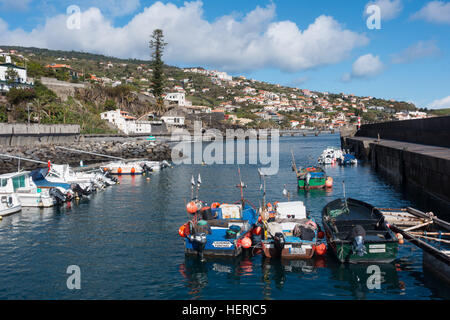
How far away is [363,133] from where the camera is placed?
8825 centimetres

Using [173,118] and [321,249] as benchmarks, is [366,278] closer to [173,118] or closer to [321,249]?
[321,249]

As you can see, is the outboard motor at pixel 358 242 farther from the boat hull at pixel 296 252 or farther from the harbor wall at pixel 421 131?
the harbor wall at pixel 421 131

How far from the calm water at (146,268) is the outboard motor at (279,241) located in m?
0.66

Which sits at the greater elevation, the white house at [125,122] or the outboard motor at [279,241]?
the white house at [125,122]

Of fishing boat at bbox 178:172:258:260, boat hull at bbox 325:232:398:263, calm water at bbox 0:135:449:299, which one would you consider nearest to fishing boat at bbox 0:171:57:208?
calm water at bbox 0:135:449:299

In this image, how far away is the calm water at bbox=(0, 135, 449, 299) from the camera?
42.1ft

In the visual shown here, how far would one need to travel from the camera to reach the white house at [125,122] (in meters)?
98.8

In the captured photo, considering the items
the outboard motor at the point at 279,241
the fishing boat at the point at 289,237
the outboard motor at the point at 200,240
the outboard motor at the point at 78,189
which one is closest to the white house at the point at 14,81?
the outboard motor at the point at 78,189

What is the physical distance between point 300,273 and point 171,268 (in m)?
5.15

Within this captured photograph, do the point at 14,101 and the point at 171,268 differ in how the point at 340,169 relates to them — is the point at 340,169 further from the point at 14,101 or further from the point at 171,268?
the point at 14,101

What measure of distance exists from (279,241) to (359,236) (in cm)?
309

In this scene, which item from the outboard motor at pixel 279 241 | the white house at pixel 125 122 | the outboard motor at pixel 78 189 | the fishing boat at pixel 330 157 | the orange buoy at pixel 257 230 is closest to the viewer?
the outboard motor at pixel 279 241
